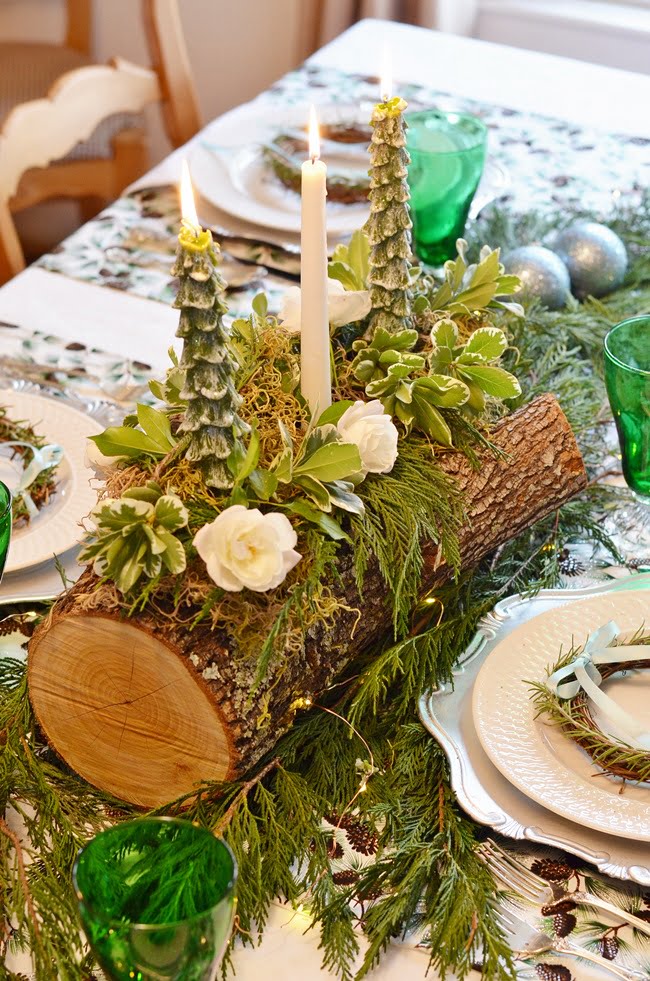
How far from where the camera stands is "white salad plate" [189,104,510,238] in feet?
4.15

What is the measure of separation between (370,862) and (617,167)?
3.60ft

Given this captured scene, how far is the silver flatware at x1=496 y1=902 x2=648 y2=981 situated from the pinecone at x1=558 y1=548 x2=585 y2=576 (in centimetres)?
33

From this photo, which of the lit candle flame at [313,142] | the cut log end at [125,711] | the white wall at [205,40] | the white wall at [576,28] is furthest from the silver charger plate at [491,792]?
the white wall at [205,40]

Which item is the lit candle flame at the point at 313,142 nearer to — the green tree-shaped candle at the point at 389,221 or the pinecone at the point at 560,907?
the green tree-shaped candle at the point at 389,221

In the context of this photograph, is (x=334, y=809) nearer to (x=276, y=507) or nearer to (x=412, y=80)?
(x=276, y=507)

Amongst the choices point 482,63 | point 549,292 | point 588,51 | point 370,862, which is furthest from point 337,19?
point 370,862

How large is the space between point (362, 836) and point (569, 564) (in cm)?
32

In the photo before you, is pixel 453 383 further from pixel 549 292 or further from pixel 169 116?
pixel 169 116

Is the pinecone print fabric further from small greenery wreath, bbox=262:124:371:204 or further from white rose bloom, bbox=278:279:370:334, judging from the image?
small greenery wreath, bbox=262:124:371:204

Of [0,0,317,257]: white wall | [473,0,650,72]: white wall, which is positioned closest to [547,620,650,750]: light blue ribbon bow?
[473,0,650,72]: white wall

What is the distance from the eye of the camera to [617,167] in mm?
1448

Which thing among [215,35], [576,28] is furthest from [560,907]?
[215,35]

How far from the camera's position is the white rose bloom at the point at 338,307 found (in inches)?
30.8

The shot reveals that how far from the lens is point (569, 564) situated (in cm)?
88
